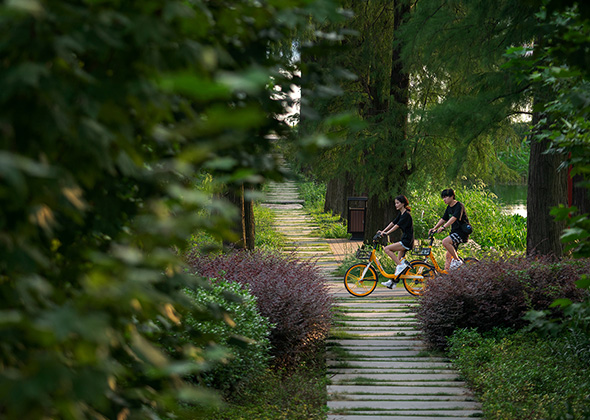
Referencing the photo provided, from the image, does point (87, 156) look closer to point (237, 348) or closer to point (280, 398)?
point (237, 348)

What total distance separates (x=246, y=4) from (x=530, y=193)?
9.49 metres

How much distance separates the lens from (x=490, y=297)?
322 inches

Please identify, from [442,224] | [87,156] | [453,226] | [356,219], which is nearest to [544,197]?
[453,226]

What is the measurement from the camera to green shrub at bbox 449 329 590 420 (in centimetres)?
576

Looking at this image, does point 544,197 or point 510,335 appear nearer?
point 510,335

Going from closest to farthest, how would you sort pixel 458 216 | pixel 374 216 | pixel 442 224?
pixel 458 216, pixel 442 224, pixel 374 216

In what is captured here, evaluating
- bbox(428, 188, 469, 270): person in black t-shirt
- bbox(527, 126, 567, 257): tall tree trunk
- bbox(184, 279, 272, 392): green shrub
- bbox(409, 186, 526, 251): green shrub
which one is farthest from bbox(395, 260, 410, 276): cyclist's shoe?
bbox(409, 186, 526, 251): green shrub

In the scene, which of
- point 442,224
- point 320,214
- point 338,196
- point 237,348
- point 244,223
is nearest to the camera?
point 237,348

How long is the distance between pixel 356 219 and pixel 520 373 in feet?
42.1

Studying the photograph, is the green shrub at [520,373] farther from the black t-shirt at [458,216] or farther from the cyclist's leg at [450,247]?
the black t-shirt at [458,216]

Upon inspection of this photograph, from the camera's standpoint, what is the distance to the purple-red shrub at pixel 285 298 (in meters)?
7.34

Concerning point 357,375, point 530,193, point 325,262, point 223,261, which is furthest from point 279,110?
point 325,262

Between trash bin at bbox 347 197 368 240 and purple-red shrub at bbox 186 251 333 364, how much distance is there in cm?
1024

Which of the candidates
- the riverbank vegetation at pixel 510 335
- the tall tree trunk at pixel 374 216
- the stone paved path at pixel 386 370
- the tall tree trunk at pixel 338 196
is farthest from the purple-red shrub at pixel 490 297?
the tall tree trunk at pixel 338 196
